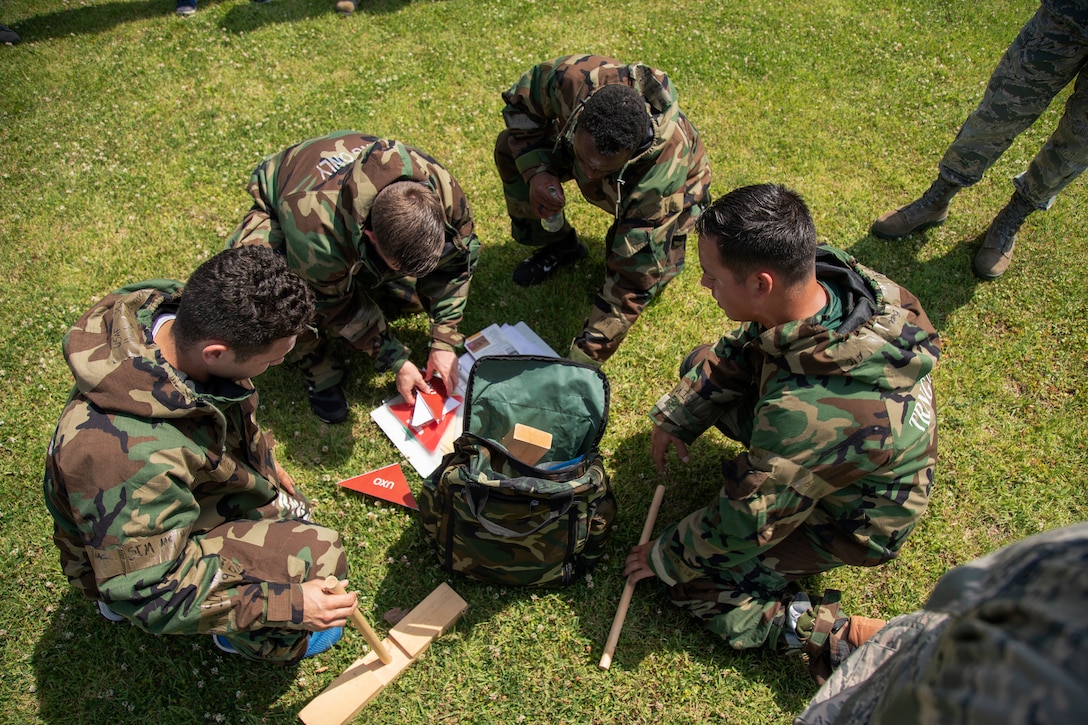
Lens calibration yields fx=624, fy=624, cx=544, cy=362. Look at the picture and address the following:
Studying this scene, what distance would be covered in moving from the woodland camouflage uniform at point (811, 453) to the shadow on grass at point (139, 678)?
2284 millimetres

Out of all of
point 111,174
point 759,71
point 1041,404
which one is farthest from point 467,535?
point 759,71

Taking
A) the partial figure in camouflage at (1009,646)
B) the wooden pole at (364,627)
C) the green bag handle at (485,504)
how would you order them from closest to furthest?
the partial figure in camouflage at (1009,646) → the wooden pole at (364,627) → the green bag handle at (485,504)

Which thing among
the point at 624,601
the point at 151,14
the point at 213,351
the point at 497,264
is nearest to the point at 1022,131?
the point at 497,264

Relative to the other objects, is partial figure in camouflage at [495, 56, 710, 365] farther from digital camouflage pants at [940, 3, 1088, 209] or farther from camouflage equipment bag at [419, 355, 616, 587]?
digital camouflage pants at [940, 3, 1088, 209]

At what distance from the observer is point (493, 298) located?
4.93 m

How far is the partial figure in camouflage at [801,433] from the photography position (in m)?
2.65

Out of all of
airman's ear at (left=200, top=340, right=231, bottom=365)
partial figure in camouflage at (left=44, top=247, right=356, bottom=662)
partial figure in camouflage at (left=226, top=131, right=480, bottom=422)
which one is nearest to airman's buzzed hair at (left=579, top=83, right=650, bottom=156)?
partial figure in camouflage at (left=226, top=131, right=480, bottom=422)

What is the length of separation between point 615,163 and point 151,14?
272 inches

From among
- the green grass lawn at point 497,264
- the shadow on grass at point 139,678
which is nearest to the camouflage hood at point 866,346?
the green grass lawn at point 497,264

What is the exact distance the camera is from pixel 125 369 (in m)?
2.42

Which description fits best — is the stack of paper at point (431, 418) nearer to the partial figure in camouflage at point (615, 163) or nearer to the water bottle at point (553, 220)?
the partial figure in camouflage at point (615, 163)

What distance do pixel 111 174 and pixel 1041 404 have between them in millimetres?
7756

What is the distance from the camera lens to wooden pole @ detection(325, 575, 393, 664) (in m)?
2.82

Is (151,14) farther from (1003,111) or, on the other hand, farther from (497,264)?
(1003,111)
